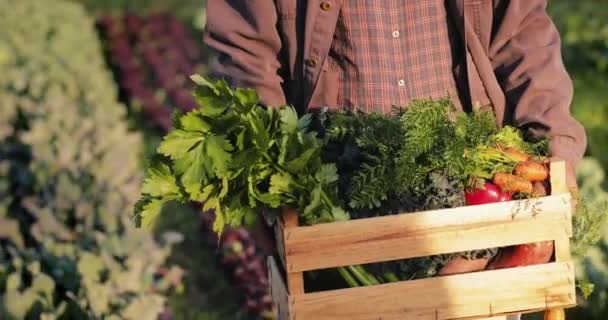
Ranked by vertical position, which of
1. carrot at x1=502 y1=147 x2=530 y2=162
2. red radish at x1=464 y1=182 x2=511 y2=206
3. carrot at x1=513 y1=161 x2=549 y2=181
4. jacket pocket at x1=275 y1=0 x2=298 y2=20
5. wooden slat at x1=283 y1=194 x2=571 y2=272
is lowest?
wooden slat at x1=283 y1=194 x2=571 y2=272

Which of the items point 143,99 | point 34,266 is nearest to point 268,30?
point 34,266

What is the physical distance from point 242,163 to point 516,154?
2.36ft

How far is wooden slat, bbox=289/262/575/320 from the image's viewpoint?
8.68 feet

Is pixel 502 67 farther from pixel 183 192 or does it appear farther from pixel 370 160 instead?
pixel 183 192

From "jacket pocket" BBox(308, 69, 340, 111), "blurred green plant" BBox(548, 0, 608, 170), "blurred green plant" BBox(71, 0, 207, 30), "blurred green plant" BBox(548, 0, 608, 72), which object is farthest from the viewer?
"blurred green plant" BBox(71, 0, 207, 30)

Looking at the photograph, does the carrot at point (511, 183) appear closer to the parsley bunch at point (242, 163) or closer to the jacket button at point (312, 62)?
the parsley bunch at point (242, 163)

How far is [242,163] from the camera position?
8.52 ft

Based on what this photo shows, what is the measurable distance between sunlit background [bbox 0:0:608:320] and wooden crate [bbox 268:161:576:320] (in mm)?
901

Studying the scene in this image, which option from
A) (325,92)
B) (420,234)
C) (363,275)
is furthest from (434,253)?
(325,92)

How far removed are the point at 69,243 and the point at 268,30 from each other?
226cm

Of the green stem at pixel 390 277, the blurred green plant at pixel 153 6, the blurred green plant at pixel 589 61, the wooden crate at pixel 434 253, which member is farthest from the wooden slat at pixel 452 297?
the blurred green plant at pixel 153 6

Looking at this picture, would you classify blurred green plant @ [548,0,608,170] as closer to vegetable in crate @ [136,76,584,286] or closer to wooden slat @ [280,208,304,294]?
vegetable in crate @ [136,76,584,286]

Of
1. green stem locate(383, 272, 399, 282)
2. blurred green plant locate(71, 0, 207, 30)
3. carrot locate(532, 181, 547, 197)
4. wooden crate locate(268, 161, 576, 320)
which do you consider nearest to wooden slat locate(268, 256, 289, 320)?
wooden crate locate(268, 161, 576, 320)

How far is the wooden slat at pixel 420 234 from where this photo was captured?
2607 millimetres
